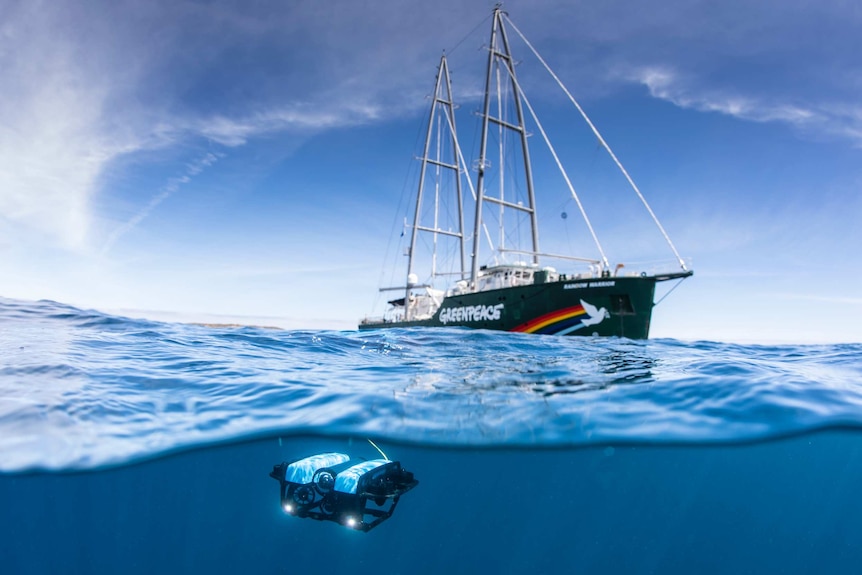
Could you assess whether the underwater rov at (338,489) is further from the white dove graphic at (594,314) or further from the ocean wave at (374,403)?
the white dove graphic at (594,314)

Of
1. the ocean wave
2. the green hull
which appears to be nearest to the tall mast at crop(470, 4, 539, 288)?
the green hull

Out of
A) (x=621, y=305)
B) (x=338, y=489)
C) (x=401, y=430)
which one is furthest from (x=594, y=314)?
(x=338, y=489)

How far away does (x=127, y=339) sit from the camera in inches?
475

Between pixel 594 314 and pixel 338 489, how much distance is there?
72.0 feet

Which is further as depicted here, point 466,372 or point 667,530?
point 667,530

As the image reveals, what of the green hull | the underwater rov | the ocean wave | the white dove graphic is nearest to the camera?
the underwater rov

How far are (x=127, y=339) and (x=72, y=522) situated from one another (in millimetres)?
6104

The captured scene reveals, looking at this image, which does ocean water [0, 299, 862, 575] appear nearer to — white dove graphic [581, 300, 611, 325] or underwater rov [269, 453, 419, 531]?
underwater rov [269, 453, 419, 531]

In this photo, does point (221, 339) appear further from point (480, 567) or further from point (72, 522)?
point (480, 567)

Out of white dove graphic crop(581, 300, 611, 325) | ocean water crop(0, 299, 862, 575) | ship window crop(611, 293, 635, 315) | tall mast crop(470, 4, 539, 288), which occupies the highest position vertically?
tall mast crop(470, 4, 539, 288)

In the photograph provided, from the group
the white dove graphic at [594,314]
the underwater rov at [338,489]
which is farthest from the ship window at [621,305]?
the underwater rov at [338,489]

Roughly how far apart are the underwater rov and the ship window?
2148 centimetres

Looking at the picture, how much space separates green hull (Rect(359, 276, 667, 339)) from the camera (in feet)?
79.3

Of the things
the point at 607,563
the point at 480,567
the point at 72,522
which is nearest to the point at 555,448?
the point at 72,522
